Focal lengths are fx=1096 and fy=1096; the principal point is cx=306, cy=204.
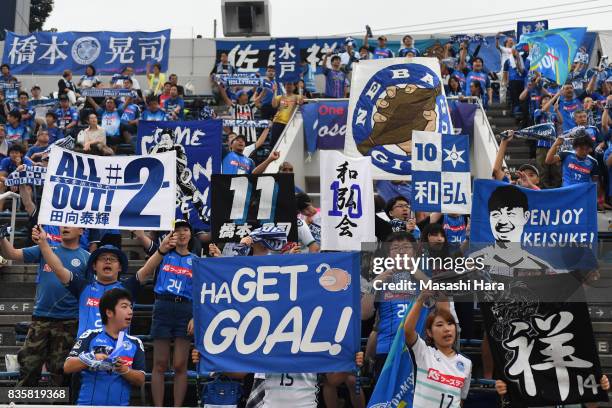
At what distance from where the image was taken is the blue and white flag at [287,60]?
20062mm

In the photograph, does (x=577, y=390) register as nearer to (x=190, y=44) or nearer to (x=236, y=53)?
(x=236, y=53)

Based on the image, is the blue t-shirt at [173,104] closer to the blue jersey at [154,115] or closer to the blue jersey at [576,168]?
the blue jersey at [154,115]

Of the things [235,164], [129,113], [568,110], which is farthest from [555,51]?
[235,164]

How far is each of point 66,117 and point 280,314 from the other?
10900mm

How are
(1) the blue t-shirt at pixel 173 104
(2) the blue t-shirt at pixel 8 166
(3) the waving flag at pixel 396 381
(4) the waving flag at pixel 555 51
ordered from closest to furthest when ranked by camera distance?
(3) the waving flag at pixel 396 381 → (2) the blue t-shirt at pixel 8 166 → (1) the blue t-shirt at pixel 173 104 → (4) the waving flag at pixel 555 51

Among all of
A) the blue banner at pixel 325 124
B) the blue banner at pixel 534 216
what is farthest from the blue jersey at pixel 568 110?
the blue banner at pixel 534 216

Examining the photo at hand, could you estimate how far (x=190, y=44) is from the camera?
1037 inches

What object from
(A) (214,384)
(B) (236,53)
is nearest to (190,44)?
(B) (236,53)

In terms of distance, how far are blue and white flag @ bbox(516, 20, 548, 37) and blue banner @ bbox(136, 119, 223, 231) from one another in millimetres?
12529

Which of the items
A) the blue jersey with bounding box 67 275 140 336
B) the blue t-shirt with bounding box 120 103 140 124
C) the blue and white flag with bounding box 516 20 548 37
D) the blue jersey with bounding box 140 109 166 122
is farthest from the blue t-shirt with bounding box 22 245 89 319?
the blue and white flag with bounding box 516 20 548 37

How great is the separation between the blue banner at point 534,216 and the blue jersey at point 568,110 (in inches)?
270

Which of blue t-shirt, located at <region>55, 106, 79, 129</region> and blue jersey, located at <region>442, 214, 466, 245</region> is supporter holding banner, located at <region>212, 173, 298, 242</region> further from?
blue t-shirt, located at <region>55, 106, 79, 129</region>

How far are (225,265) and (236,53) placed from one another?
1700 cm

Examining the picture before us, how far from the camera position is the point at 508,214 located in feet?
29.8
